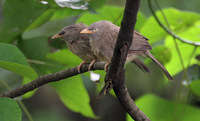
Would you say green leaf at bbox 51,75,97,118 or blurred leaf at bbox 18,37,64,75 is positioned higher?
blurred leaf at bbox 18,37,64,75

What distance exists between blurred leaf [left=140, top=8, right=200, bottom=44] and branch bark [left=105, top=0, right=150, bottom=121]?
2.99ft

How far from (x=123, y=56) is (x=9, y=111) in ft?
1.47

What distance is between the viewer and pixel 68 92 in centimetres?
160

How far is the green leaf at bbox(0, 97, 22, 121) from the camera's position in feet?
3.41

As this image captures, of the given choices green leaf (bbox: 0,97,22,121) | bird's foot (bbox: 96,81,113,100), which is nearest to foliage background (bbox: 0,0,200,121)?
green leaf (bbox: 0,97,22,121)

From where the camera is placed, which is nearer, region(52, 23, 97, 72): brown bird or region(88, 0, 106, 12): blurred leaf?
region(88, 0, 106, 12): blurred leaf

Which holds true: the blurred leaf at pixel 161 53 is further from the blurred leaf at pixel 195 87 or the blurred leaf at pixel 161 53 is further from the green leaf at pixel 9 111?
the green leaf at pixel 9 111

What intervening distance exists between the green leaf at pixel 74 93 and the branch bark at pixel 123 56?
0.55m

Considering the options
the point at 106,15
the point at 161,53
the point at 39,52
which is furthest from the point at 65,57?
the point at 161,53

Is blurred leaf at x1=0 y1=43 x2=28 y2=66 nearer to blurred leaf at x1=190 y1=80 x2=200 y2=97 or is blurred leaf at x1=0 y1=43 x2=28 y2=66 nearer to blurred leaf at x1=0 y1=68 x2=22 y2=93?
blurred leaf at x1=0 y1=68 x2=22 y2=93

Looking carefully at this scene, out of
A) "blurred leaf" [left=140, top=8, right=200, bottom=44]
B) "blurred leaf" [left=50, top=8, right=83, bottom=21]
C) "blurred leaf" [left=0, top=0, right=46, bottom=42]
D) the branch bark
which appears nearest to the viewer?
the branch bark

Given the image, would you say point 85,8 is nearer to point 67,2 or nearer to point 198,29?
point 67,2

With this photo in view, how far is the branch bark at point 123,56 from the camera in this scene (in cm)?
78

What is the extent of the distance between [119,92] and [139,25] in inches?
33.2
